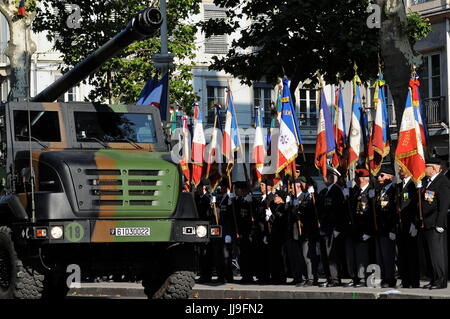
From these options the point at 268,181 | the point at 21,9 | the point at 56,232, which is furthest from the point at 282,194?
the point at 21,9

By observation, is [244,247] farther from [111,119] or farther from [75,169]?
[75,169]

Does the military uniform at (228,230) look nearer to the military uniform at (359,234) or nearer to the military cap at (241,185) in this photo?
the military cap at (241,185)

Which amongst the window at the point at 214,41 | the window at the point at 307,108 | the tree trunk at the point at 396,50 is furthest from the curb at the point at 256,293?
the window at the point at 214,41

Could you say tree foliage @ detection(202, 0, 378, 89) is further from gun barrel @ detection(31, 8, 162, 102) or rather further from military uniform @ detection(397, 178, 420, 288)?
gun barrel @ detection(31, 8, 162, 102)

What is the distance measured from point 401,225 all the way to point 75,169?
5347 mm

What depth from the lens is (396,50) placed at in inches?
875

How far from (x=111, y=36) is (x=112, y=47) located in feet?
58.8

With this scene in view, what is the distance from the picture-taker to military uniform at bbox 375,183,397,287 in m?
17.8

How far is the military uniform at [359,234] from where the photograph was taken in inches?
719

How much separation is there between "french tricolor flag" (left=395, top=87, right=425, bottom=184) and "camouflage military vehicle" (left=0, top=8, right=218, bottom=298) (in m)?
3.91

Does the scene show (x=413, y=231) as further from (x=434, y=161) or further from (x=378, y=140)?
(x=378, y=140)

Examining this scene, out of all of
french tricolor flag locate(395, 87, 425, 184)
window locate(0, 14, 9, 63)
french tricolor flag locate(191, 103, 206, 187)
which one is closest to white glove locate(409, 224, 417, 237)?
french tricolor flag locate(395, 87, 425, 184)

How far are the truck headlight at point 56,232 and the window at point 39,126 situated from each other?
6.83ft

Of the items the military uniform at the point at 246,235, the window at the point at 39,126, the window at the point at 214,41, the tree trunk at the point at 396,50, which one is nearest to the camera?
the window at the point at 39,126
